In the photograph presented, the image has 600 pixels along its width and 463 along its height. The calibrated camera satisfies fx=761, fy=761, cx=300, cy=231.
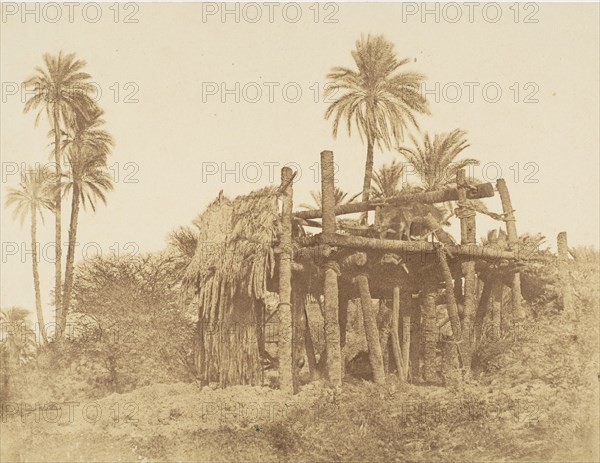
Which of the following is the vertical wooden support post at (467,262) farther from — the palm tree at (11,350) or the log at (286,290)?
the palm tree at (11,350)

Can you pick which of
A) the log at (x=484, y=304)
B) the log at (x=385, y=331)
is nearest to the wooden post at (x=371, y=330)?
the log at (x=385, y=331)

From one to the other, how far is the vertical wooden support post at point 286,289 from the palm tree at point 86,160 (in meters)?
15.9

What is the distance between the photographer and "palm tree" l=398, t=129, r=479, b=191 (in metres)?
27.3

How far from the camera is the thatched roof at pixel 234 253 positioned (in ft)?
59.4

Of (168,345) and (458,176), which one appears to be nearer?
(458,176)

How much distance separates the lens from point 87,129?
32281 millimetres

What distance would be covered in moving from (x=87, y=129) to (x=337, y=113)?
1138 centimetres

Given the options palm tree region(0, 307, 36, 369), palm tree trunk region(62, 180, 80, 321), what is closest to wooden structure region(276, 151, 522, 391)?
palm tree trunk region(62, 180, 80, 321)

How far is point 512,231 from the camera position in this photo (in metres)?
22.4

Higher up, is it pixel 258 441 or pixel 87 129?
pixel 87 129

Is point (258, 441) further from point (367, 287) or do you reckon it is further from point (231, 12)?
point (231, 12)

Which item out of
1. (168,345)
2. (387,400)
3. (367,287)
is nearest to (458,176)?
(367,287)

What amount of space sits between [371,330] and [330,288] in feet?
5.28

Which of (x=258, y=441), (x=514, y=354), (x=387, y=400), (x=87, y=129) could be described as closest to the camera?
(x=258, y=441)
